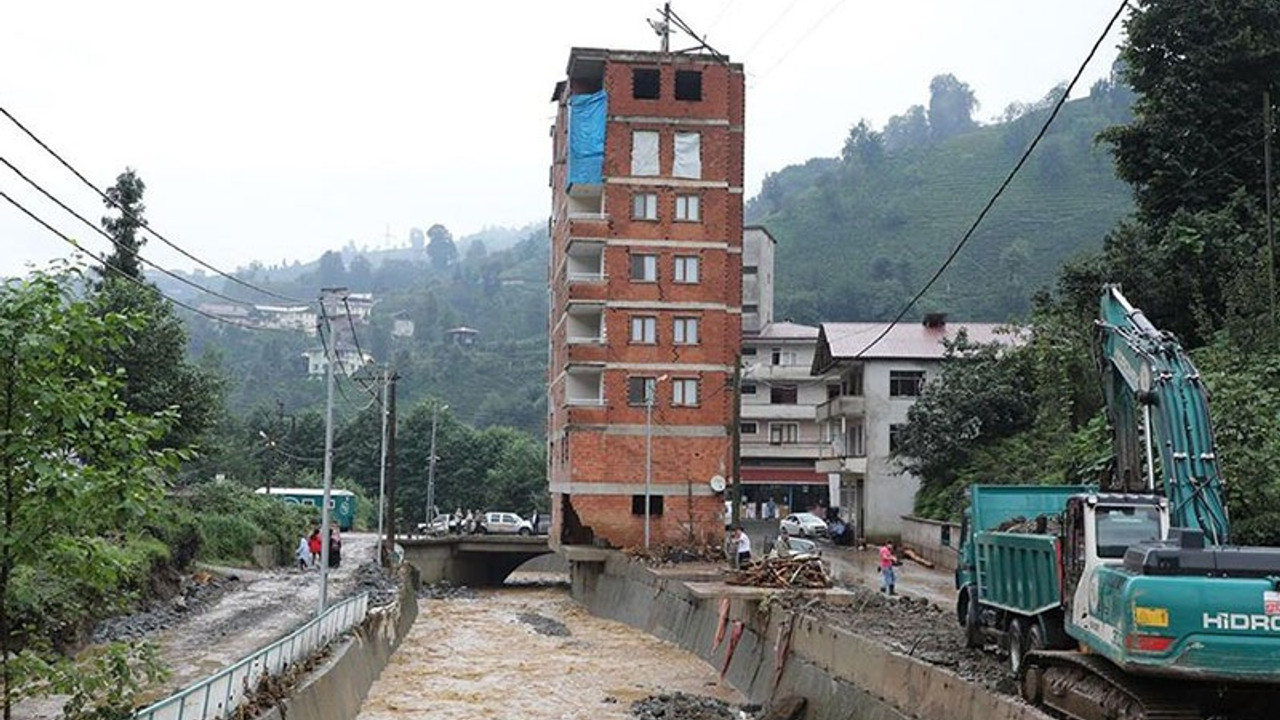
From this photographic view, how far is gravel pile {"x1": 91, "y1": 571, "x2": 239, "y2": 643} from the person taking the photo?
3077cm

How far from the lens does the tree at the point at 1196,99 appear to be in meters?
43.2

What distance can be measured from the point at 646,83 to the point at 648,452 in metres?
15.9

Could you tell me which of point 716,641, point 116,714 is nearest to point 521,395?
point 716,641

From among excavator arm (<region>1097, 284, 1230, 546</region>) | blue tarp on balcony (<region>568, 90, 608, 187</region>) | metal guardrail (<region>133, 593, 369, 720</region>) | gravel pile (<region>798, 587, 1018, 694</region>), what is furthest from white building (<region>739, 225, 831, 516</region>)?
excavator arm (<region>1097, 284, 1230, 546</region>)

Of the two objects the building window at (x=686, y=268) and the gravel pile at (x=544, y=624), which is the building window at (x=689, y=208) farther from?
the gravel pile at (x=544, y=624)

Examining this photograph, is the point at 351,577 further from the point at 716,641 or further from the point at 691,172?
the point at 691,172

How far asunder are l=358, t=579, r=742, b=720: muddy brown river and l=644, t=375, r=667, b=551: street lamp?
4796mm

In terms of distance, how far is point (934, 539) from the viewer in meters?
53.9

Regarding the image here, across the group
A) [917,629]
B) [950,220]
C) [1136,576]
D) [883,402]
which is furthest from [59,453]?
[950,220]

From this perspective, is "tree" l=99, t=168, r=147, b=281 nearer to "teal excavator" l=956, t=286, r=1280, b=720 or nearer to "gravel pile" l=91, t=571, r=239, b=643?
"gravel pile" l=91, t=571, r=239, b=643

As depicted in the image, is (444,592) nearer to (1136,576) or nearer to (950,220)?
(1136,576)

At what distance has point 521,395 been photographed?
159500 mm

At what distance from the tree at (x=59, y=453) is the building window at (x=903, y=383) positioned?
57.2 metres

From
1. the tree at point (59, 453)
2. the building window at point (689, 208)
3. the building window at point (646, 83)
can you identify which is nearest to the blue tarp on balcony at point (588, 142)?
the building window at point (646, 83)
